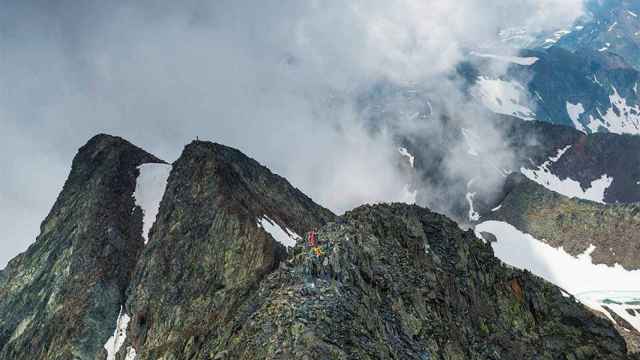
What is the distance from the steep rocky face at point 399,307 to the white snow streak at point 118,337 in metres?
11.5

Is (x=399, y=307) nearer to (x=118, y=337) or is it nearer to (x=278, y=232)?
(x=278, y=232)

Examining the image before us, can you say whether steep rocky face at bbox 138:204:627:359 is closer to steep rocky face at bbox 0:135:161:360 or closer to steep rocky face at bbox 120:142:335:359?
steep rocky face at bbox 120:142:335:359

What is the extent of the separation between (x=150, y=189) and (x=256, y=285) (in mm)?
55533

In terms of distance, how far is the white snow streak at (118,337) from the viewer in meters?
75.7

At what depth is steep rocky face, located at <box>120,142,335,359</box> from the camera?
6235 cm

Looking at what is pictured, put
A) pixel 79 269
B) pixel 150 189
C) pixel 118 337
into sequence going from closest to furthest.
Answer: pixel 118 337
pixel 79 269
pixel 150 189

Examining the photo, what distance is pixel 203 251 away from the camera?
243 feet

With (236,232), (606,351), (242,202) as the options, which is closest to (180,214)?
(242,202)

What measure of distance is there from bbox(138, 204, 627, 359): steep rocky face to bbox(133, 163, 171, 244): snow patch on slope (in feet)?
123

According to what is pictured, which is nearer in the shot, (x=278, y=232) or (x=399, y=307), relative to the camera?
(x=399, y=307)

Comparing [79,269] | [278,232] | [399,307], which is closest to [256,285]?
[278,232]

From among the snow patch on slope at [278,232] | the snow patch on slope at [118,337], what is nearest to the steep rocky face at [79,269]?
the snow patch on slope at [118,337]

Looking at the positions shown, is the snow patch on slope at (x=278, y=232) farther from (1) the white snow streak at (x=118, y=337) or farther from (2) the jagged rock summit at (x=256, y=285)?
(1) the white snow streak at (x=118, y=337)

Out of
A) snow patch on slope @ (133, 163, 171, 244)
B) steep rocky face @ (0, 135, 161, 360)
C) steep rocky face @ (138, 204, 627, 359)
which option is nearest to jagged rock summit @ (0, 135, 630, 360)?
steep rocky face @ (138, 204, 627, 359)
